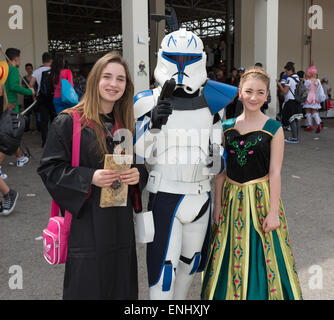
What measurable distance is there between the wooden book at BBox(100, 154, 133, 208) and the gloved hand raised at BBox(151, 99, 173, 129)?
0.31 meters

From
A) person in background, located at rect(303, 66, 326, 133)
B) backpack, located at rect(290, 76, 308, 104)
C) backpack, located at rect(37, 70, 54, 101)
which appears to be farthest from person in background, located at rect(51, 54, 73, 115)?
person in background, located at rect(303, 66, 326, 133)

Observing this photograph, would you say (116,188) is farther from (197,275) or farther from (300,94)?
(300,94)

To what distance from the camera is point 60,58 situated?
5812mm

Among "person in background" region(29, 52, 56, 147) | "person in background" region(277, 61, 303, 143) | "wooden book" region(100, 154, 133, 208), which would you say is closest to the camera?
"wooden book" region(100, 154, 133, 208)

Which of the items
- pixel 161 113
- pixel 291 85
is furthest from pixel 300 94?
pixel 161 113

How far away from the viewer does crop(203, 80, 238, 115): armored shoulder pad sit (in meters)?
2.15

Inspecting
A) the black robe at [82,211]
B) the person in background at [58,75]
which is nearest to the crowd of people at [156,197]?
the black robe at [82,211]

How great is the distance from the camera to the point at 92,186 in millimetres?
1787

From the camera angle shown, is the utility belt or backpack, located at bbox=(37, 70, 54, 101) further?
backpack, located at bbox=(37, 70, 54, 101)

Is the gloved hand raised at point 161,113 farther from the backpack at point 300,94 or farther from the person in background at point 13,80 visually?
the backpack at point 300,94

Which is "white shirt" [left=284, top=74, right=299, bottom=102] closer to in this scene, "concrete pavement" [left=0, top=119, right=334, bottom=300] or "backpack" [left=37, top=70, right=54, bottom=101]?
"concrete pavement" [left=0, top=119, right=334, bottom=300]

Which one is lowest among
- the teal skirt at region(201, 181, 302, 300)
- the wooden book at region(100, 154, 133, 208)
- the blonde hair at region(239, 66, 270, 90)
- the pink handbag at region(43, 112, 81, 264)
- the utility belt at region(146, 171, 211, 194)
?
the teal skirt at region(201, 181, 302, 300)

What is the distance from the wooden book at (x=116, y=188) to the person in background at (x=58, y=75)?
14.6 ft

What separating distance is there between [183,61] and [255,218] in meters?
0.93
